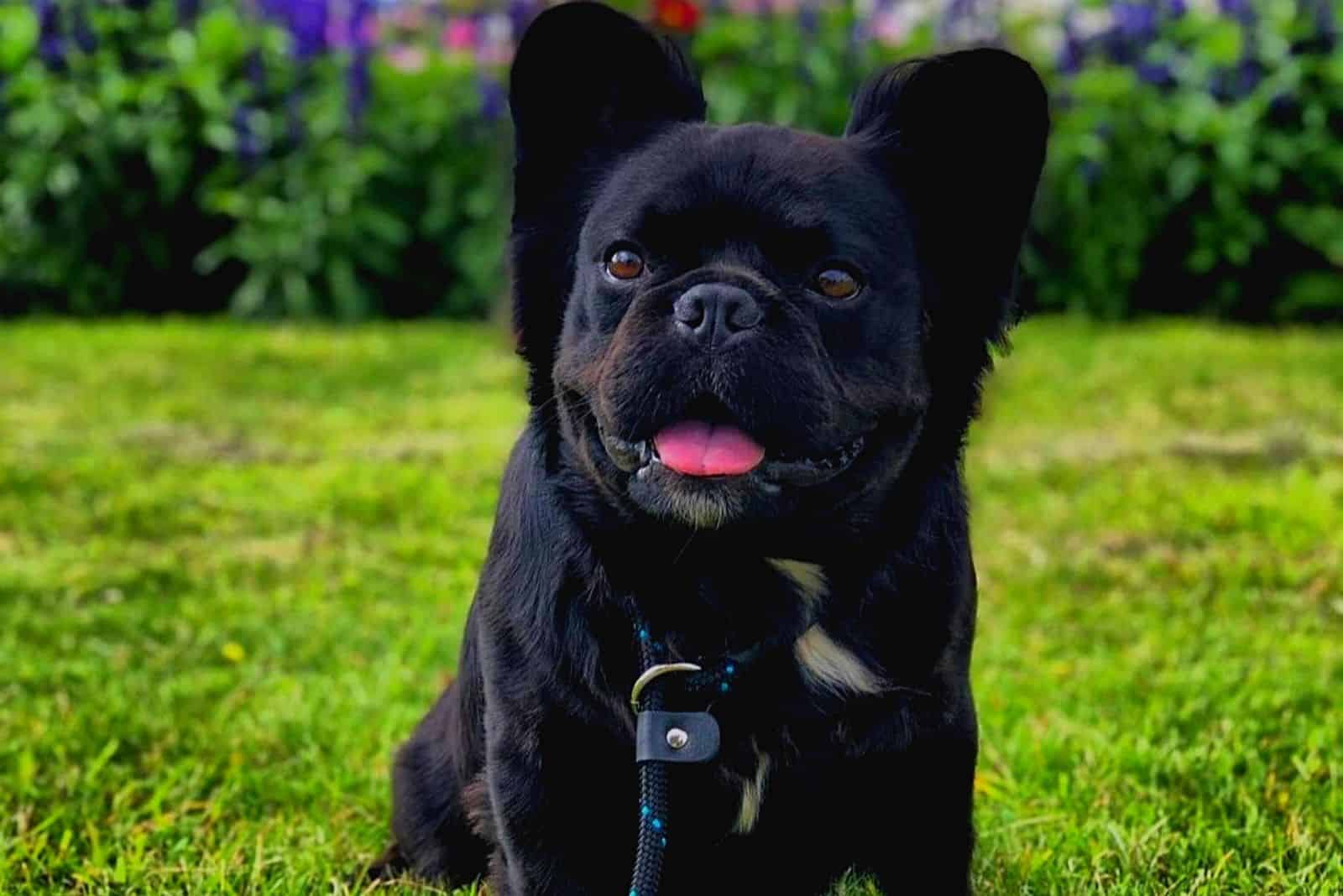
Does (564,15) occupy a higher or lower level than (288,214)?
higher

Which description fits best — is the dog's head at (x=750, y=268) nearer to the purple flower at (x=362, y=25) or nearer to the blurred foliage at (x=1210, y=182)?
the blurred foliage at (x=1210, y=182)

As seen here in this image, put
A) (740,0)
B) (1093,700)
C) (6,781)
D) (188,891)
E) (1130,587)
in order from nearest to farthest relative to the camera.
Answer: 1. (188,891)
2. (6,781)
3. (1093,700)
4. (1130,587)
5. (740,0)

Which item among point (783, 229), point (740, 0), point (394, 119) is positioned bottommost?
point (394, 119)

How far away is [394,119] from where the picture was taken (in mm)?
10734

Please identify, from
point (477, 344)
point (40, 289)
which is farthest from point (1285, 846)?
point (40, 289)

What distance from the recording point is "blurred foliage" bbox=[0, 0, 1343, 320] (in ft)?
33.2

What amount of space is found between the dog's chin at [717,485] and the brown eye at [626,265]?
262mm

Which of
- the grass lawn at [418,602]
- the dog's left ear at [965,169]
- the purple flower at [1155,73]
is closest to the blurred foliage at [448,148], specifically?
the purple flower at [1155,73]

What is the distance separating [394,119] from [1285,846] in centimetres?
844

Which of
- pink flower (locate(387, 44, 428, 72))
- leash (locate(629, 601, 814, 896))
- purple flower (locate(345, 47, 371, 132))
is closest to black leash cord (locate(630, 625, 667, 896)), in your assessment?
leash (locate(629, 601, 814, 896))

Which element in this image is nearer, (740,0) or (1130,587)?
(1130,587)

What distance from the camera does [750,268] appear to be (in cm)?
260

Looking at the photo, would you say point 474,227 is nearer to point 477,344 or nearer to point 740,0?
point 477,344

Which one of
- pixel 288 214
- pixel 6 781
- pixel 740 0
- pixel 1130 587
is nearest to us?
pixel 6 781
